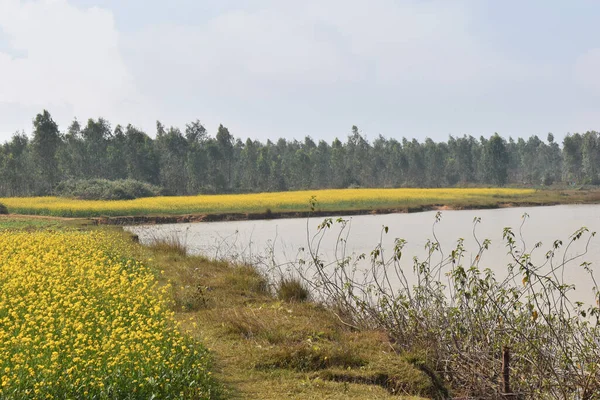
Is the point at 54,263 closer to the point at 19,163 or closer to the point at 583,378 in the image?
the point at 583,378

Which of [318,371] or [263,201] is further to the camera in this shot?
[263,201]

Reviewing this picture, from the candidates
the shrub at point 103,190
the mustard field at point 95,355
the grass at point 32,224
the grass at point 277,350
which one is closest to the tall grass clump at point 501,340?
the grass at point 277,350

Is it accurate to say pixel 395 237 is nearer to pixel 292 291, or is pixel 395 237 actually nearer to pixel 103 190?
pixel 292 291

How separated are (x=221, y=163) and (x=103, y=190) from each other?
32.2 meters

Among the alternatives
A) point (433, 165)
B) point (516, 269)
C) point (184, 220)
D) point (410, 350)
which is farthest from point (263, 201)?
point (433, 165)

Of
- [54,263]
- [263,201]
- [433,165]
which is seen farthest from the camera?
[433,165]

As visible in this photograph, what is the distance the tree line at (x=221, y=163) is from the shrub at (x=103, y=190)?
3875mm

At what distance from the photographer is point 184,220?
104ft

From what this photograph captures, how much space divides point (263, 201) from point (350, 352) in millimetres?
30906

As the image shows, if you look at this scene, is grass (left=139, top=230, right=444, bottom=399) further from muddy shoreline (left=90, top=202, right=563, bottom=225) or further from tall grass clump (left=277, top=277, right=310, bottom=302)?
muddy shoreline (left=90, top=202, right=563, bottom=225)

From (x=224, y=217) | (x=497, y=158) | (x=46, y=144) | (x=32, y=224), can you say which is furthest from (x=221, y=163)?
(x=32, y=224)

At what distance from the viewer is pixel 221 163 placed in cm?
7838

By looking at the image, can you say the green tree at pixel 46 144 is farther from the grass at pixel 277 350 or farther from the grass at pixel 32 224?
the grass at pixel 277 350

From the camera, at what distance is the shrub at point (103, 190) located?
151 feet
